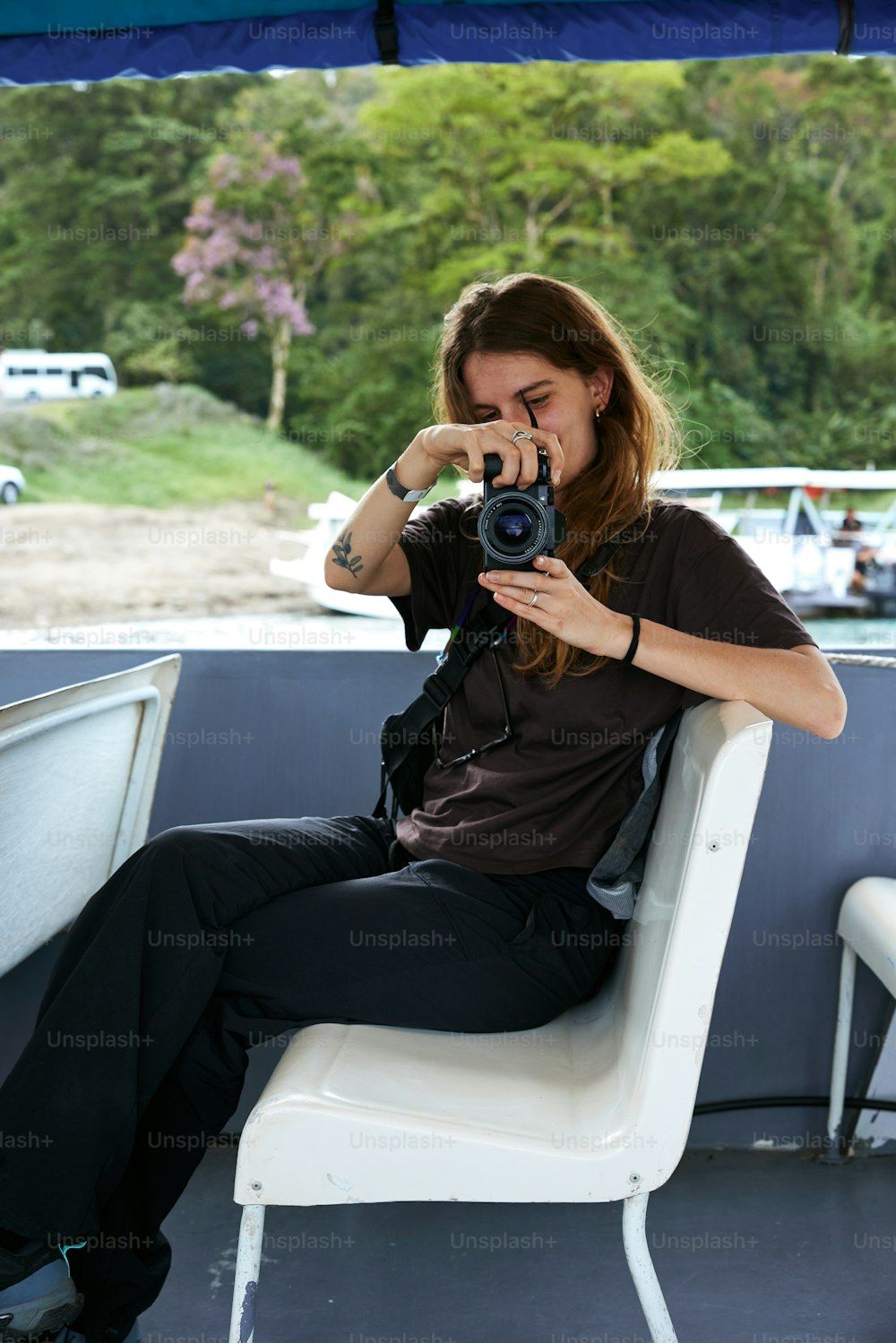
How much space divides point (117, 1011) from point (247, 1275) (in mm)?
313

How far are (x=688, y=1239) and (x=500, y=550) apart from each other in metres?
1.12

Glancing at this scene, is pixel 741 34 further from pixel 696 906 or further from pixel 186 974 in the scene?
pixel 186 974

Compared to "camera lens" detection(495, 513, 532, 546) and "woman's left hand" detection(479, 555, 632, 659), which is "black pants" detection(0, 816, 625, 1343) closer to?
"woman's left hand" detection(479, 555, 632, 659)

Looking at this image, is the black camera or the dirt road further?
the dirt road

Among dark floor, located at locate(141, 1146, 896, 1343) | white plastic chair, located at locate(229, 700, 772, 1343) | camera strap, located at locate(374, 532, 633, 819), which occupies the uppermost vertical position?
camera strap, located at locate(374, 532, 633, 819)

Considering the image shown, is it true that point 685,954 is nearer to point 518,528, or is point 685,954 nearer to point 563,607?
point 563,607

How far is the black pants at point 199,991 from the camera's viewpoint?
4.24ft

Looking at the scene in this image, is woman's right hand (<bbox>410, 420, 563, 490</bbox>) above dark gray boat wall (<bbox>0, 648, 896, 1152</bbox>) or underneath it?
above

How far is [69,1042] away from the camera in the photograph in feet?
4.30

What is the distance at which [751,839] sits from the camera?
2039 millimetres

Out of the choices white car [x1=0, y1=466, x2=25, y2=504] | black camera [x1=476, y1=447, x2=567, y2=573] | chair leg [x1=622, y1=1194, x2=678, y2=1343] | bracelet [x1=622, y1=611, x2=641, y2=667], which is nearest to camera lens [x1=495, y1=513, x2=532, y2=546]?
black camera [x1=476, y1=447, x2=567, y2=573]

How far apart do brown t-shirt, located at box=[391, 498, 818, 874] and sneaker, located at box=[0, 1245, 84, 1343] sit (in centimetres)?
64

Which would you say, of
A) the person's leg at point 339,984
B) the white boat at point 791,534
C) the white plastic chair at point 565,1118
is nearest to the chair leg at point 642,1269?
the white plastic chair at point 565,1118

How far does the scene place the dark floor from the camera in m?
1.59
